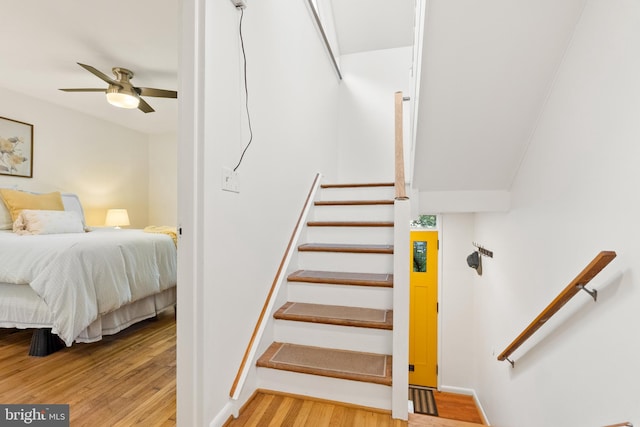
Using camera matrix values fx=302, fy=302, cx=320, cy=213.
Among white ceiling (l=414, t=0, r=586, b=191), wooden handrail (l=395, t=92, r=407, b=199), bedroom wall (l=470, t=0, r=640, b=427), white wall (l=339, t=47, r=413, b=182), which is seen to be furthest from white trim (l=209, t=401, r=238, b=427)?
white wall (l=339, t=47, r=413, b=182)

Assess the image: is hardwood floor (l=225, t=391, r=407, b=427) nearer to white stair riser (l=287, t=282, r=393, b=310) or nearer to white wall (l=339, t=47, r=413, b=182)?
white stair riser (l=287, t=282, r=393, b=310)

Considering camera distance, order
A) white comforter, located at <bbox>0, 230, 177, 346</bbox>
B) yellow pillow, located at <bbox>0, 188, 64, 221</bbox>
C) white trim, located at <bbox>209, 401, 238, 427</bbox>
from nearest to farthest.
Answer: white trim, located at <bbox>209, 401, 238, 427</bbox>, white comforter, located at <bbox>0, 230, 177, 346</bbox>, yellow pillow, located at <bbox>0, 188, 64, 221</bbox>

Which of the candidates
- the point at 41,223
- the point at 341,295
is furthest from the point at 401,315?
the point at 41,223

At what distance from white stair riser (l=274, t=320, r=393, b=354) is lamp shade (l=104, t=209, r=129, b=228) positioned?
12.3 feet

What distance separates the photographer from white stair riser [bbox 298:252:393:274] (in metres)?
2.19

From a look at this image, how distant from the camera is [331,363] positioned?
1.66 metres

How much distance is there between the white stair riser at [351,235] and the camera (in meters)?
2.47

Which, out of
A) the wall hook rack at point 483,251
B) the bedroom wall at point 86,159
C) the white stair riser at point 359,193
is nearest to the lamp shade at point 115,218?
the bedroom wall at point 86,159

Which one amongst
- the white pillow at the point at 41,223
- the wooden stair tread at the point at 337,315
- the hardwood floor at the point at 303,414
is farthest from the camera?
the white pillow at the point at 41,223

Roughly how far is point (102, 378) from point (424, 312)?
3604 mm

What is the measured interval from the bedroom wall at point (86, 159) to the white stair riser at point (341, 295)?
3.73 m

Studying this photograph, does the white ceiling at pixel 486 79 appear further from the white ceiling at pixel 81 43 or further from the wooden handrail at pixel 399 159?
the white ceiling at pixel 81 43

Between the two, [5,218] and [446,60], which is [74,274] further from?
[446,60]

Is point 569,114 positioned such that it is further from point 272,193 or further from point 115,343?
point 115,343
